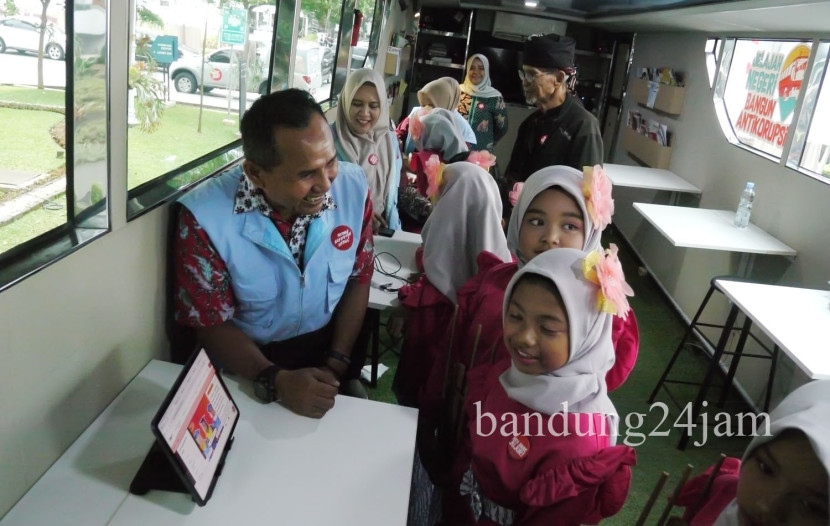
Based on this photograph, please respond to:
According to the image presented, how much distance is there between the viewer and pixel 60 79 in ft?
3.42

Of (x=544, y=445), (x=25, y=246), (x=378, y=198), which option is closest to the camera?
(x=25, y=246)

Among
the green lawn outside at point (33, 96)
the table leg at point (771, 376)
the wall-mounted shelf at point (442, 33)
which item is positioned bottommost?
the table leg at point (771, 376)

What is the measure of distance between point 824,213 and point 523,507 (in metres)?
2.37

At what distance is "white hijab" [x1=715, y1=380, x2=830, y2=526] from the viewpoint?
74cm

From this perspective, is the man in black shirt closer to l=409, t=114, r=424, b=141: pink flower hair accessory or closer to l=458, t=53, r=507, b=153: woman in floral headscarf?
l=409, t=114, r=424, b=141: pink flower hair accessory

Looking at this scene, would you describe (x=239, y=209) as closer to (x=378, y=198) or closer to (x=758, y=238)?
(x=378, y=198)

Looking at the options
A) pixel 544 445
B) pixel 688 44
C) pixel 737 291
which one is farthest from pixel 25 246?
pixel 688 44

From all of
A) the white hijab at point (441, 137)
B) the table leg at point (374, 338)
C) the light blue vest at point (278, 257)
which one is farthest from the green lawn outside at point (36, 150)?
the white hijab at point (441, 137)

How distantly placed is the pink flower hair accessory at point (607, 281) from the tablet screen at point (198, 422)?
2.72 ft

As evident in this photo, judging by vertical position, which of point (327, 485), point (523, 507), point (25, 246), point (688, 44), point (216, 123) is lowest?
point (523, 507)

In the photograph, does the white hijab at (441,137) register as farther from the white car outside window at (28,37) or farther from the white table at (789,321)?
the white car outside window at (28,37)

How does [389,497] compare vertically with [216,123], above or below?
below

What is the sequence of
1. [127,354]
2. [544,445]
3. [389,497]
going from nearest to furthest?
[389,497], [544,445], [127,354]

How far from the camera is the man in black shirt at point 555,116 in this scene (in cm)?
267
